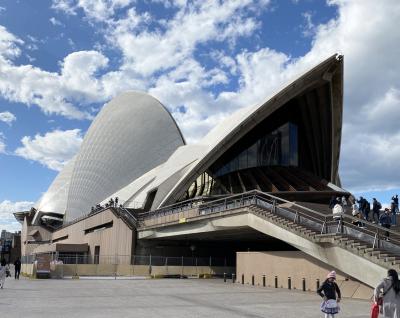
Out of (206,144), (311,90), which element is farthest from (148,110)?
(311,90)

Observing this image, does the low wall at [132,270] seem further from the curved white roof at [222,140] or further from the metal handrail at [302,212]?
the curved white roof at [222,140]

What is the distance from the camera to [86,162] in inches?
2601

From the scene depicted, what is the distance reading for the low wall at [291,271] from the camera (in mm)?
17719

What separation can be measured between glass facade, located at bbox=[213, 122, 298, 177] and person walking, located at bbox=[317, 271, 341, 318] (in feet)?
110

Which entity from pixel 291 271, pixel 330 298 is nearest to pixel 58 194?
pixel 291 271

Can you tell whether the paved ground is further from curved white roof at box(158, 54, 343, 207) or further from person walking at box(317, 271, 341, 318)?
curved white roof at box(158, 54, 343, 207)

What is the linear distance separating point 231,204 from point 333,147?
2319 cm

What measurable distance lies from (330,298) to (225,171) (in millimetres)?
33955

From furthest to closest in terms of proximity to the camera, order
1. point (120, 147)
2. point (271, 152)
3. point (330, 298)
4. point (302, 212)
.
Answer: point (120, 147) < point (271, 152) < point (302, 212) < point (330, 298)

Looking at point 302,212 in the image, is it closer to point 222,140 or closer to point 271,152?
point 222,140

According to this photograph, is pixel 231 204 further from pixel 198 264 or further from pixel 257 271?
pixel 198 264

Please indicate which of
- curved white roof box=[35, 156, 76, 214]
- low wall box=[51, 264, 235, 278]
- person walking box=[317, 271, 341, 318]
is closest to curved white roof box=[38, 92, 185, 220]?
curved white roof box=[35, 156, 76, 214]

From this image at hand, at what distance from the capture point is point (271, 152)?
4450cm

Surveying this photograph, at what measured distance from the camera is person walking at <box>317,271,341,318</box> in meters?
8.85
